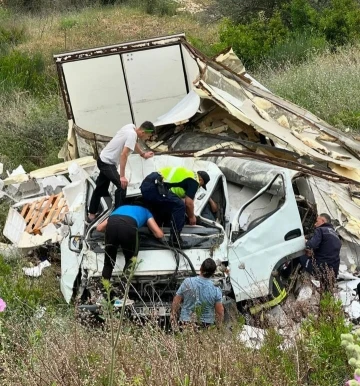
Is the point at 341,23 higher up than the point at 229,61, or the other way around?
the point at 229,61

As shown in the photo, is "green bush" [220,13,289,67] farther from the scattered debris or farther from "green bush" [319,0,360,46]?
the scattered debris

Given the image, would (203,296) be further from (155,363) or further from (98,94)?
(98,94)

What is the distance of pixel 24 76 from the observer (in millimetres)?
15430

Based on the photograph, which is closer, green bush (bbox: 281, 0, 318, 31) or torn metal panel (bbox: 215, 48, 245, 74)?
torn metal panel (bbox: 215, 48, 245, 74)

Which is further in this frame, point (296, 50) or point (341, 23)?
point (341, 23)

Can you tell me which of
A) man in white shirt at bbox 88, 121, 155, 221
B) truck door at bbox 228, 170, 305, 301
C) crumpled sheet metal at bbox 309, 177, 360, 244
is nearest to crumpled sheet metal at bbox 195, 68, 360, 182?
crumpled sheet metal at bbox 309, 177, 360, 244

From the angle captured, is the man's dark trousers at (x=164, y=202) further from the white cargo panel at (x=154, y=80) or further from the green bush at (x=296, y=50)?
the green bush at (x=296, y=50)

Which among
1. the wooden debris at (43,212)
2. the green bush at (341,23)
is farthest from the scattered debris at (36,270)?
the green bush at (341,23)

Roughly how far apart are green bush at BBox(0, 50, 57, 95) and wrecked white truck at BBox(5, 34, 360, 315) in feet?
14.9

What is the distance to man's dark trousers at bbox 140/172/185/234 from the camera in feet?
20.4

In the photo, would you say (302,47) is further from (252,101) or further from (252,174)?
(252,174)

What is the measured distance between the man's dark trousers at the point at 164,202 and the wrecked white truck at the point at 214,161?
213 mm

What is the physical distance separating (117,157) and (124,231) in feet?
6.38

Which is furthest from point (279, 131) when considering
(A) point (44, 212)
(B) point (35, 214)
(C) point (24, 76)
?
(C) point (24, 76)
